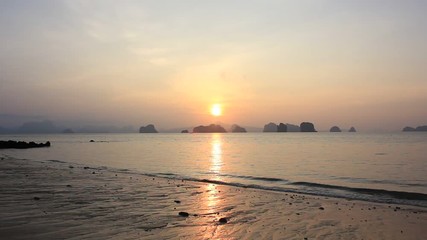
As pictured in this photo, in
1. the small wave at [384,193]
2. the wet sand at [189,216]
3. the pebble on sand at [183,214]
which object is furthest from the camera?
the small wave at [384,193]

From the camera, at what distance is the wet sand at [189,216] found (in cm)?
1144

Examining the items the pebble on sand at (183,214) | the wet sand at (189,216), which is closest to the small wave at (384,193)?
the wet sand at (189,216)

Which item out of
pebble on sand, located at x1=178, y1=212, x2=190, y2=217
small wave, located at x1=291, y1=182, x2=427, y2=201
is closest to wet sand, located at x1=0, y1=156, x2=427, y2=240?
pebble on sand, located at x1=178, y1=212, x2=190, y2=217

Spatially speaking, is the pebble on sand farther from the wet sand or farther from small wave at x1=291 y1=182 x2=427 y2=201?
small wave at x1=291 y1=182 x2=427 y2=201

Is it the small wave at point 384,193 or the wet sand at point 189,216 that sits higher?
the wet sand at point 189,216

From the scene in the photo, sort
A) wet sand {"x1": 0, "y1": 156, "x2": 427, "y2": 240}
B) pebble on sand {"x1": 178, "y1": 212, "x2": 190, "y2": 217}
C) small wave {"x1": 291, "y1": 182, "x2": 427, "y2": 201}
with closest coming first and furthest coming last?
wet sand {"x1": 0, "y1": 156, "x2": 427, "y2": 240}, pebble on sand {"x1": 178, "y1": 212, "x2": 190, "y2": 217}, small wave {"x1": 291, "y1": 182, "x2": 427, "y2": 201}

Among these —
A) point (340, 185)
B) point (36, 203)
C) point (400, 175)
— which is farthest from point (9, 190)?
point (400, 175)

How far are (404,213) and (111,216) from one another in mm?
13435

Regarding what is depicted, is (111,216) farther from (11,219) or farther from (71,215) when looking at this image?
(11,219)

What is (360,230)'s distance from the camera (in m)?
12.9

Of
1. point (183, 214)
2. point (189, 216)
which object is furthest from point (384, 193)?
point (183, 214)

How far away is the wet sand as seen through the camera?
11438 millimetres

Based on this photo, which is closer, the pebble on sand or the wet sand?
the wet sand

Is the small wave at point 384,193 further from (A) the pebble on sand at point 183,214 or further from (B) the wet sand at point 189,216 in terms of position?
(A) the pebble on sand at point 183,214
